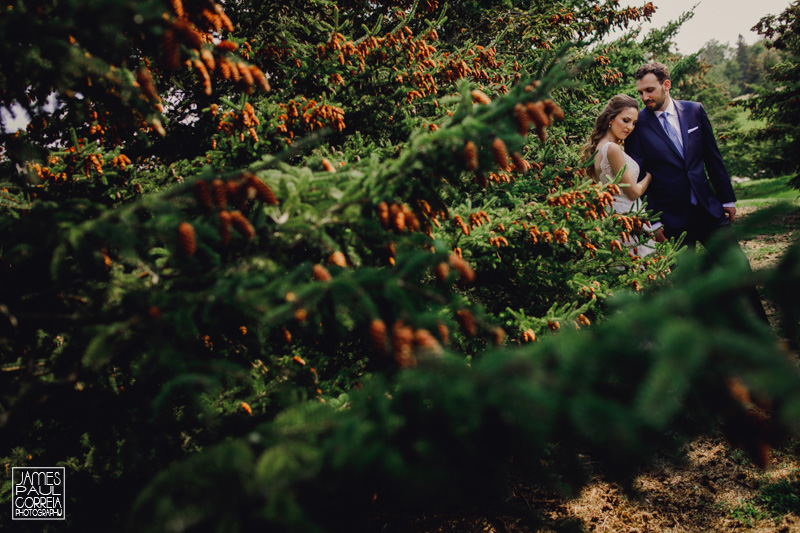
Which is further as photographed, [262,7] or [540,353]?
[262,7]

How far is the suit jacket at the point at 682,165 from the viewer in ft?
13.4

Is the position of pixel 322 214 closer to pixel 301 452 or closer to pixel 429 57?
pixel 301 452

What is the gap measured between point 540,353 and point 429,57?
3.53m

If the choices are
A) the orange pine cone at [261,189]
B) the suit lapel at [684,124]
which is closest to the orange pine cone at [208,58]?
the orange pine cone at [261,189]

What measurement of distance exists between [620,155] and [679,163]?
0.82 meters

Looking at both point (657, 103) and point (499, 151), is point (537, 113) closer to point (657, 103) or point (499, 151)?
point (499, 151)

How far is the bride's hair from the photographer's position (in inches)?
156

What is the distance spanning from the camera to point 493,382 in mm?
1082

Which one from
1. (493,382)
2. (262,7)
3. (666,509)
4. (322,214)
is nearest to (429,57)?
(262,7)

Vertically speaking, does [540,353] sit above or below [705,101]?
below

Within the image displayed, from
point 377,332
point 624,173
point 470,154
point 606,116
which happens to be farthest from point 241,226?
point 606,116

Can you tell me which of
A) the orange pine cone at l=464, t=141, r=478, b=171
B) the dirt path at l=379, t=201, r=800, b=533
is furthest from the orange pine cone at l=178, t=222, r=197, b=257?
the dirt path at l=379, t=201, r=800, b=533

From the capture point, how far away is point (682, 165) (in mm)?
4125

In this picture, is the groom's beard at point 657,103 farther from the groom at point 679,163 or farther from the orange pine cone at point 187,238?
the orange pine cone at point 187,238
